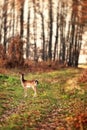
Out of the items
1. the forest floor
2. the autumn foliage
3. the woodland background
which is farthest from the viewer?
the woodland background

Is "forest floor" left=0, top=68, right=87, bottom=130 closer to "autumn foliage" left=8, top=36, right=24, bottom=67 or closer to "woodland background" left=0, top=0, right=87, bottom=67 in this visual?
"autumn foliage" left=8, top=36, right=24, bottom=67

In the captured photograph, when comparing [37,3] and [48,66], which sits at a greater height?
Answer: [37,3]

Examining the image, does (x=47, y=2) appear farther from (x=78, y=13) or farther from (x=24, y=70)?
(x=24, y=70)

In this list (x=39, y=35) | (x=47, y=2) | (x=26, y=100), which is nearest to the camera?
(x=26, y=100)

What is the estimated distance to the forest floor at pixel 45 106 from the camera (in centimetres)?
1570

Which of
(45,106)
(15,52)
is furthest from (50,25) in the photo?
(45,106)

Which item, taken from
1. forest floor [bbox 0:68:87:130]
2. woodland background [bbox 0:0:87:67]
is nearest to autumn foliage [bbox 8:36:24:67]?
woodland background [bbox 0:0:87:67]

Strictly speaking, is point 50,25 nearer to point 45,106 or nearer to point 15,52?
point 15,52

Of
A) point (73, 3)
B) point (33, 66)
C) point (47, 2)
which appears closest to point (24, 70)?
point (33, 66)

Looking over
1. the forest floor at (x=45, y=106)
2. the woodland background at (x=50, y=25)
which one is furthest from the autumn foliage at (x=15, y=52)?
the forest floor at (x=45, y=106)

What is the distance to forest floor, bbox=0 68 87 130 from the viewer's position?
51.5ft

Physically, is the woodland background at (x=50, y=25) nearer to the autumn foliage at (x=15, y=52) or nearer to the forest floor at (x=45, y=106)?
the autumn foliage at (x=15, y=52)

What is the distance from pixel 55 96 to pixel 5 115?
5288mm

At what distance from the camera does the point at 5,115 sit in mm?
17797
